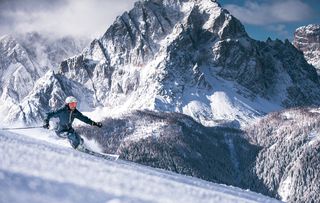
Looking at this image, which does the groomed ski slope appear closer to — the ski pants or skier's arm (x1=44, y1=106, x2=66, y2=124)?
skier's arm (x1=44, y1=106, x2=66, y2=124)

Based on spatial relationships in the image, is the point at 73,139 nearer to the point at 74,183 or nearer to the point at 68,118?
the point at 68,118

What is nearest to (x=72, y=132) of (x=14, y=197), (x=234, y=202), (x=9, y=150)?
(x=9, y=150)

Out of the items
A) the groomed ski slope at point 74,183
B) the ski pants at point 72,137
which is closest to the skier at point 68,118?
the ski pants at point 72,137

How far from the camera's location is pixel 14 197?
12094mm

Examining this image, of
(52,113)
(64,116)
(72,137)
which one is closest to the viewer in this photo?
(52,113)

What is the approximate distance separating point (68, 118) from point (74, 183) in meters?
18.8

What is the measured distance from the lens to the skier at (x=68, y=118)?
31.6 metres

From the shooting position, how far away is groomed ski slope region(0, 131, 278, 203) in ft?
41.9

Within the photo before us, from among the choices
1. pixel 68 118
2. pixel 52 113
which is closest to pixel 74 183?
pixel 52 113

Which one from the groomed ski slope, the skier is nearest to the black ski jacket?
the skier

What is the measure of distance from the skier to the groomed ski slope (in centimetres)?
1368

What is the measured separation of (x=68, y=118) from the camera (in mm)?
32562

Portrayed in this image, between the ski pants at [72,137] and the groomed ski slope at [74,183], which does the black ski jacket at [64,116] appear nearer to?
the ski pants at [72,137]

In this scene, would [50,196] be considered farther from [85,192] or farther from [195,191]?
[195,191]
